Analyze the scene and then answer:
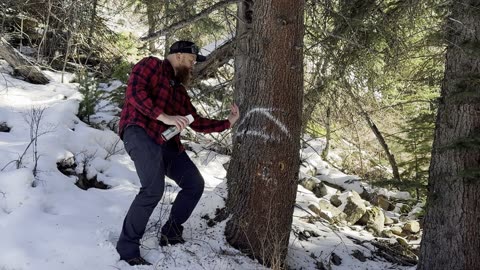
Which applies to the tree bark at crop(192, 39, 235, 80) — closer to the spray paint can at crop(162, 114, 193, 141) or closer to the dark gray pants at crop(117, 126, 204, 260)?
the spray paint can at crop(162, 114, 193, 141)

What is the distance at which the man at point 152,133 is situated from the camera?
3822 millimetres

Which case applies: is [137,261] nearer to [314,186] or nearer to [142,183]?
[142,183]

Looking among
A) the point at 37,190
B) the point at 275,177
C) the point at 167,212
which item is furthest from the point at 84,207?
the point at 275,177

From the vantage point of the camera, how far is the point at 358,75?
7023 millimetres

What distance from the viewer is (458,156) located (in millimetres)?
4637

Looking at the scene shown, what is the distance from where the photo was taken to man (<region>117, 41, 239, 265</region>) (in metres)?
3.82

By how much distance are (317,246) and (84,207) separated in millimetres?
2616

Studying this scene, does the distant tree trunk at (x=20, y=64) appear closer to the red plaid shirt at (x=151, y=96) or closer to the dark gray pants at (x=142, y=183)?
the red plaid shirt at (x=151, y=96)

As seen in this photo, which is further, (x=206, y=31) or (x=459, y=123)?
(x=206, y=31)

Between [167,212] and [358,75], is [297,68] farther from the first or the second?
[358,75]

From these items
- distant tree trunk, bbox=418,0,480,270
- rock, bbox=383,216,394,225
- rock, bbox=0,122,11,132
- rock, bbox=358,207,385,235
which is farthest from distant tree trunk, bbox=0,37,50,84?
distant tree trunk, bbox=418,0,480,270

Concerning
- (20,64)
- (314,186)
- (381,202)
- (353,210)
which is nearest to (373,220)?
(353,210)

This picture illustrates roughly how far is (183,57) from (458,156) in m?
Answer: 2.84

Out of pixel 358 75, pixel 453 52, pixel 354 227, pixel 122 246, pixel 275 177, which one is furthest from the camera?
pixel 354 227
